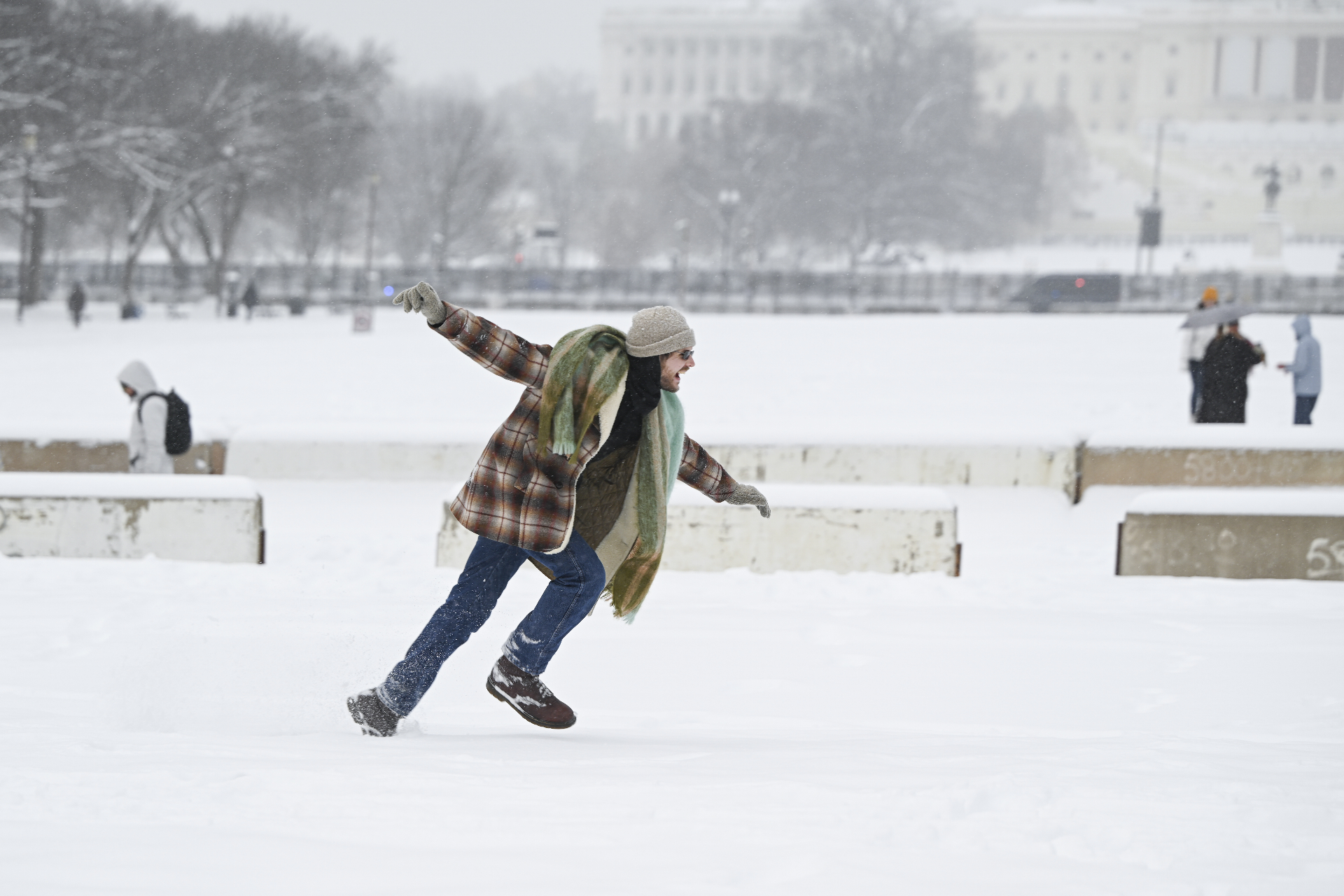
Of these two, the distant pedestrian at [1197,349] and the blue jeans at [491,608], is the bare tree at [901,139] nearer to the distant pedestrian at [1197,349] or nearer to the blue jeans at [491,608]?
the distant pedestrian at [1197,349]

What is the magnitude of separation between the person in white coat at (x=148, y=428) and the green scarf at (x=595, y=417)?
17.1ft

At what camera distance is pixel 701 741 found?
450 centimetres

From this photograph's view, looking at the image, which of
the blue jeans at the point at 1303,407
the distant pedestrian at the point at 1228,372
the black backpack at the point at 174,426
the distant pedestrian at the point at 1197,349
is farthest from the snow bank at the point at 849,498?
the blue jeans at the point at 1303,407

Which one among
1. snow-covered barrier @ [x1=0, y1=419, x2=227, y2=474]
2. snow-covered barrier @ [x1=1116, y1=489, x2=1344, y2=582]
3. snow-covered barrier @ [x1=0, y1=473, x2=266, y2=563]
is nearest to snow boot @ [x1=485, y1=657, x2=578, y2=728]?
snow-covered barrier @ [x1=0, y1=473, x2=266, y2=563]

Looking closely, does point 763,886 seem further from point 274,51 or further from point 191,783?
point 274,51

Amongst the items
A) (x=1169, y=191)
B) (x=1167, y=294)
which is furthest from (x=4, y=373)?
(x=1169, y=191)

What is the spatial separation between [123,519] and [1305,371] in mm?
9971

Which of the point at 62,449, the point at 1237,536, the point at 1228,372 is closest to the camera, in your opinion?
the point at 1237,536

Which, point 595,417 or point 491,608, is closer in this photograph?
point 595,417

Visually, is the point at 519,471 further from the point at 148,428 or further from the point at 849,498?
the point at 148,428

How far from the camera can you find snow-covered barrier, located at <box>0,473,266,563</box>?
7926mm

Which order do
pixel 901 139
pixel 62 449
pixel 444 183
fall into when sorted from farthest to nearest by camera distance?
pixel 901 139, pixel 444 183, pixel 62 449

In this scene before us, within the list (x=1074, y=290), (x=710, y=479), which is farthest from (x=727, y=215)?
(x=710, y=479)

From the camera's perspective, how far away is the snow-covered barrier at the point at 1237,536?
7.75 m
